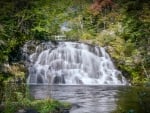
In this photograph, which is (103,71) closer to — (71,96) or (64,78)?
(64,78)

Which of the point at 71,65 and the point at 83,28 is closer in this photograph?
the point at 71,65

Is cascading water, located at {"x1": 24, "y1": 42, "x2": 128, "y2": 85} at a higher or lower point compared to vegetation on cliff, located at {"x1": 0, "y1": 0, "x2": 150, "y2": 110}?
lower

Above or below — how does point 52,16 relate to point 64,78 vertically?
above

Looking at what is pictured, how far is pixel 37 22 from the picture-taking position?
3238 cm

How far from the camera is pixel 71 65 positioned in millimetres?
27359

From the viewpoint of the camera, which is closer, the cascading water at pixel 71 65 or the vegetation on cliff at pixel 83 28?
the cascading water at pixel 71 65

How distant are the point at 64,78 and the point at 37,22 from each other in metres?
7.50

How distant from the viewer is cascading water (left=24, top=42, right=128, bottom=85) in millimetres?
26188

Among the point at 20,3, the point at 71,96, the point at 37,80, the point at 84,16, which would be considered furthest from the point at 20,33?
the point at 71,96

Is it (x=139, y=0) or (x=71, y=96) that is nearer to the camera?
(x=139, y=0)

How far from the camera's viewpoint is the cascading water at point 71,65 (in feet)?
85.9

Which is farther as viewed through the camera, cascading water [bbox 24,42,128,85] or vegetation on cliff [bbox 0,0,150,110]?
vegetation on cliff [bbox 0,0,150,110]

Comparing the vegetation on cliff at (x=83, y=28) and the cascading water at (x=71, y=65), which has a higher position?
the vegetation on cliff at (x=83, y=28)

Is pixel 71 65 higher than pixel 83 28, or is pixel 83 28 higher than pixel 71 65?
pixel 83 28
